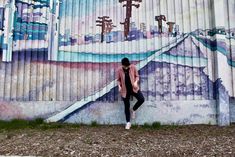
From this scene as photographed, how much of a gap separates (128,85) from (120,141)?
5.48 ft

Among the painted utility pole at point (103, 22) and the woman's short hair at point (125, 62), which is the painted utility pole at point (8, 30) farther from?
the woman's short hair at point (125, 62)

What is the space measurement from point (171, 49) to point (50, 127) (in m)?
3.66

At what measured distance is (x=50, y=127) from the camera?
6812 mm

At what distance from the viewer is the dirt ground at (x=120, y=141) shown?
4992mm

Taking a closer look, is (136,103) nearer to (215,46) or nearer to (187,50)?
(187,50)

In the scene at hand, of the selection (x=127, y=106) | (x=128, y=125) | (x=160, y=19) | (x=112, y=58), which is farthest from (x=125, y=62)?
(x=160, y=19)

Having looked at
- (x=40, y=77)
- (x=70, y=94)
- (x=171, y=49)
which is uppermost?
(x=171, y=49)

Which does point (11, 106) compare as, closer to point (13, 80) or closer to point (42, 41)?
point (13, 80)

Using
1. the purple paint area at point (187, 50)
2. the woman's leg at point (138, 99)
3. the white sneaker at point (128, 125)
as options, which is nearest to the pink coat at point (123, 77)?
the woman's leg at point (138, 99)

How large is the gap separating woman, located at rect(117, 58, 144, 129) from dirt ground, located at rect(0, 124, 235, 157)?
557mm

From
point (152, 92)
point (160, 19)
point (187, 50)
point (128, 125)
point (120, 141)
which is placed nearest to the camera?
point (120, 141)

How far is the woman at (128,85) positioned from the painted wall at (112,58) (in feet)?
1.43

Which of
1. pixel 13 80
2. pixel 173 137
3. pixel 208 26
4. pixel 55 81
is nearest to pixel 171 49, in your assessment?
pixel 208 26

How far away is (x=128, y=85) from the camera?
6.84 m
